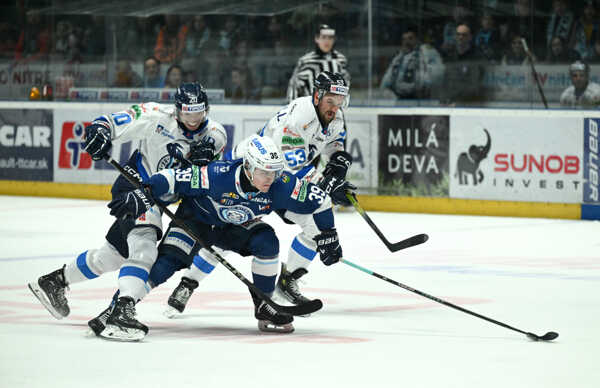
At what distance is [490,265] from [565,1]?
144 inches

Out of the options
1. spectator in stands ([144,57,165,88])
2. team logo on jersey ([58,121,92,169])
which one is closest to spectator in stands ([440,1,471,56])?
spectator in stands ([144,57,165,88])

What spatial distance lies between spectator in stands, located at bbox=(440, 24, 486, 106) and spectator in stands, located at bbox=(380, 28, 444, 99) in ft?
0.38

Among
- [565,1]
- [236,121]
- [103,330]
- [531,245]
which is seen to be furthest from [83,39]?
[103,330]

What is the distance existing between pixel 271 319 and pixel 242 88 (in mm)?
6687

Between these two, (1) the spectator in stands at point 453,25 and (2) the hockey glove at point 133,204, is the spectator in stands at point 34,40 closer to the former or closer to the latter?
(1) the spectator in stands at point 453,25

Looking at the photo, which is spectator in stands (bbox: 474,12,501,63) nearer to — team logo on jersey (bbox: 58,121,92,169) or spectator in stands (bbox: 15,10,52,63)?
team logo on jersey (bbox: 58,121,92,169)

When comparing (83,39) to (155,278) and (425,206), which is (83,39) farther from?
(155,278)

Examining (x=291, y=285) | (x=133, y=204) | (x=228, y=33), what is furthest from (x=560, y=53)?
(x=133, y=204)

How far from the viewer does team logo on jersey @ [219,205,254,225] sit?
17.4 ft

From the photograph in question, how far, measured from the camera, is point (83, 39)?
40.9 ft

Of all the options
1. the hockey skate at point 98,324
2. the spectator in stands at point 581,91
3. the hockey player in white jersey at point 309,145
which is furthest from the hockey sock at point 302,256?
the spectator in stands at point 581,91

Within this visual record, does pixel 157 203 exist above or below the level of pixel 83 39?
below

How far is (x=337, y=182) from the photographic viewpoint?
243 inches

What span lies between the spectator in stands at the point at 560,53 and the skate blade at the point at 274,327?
18.8 feet
